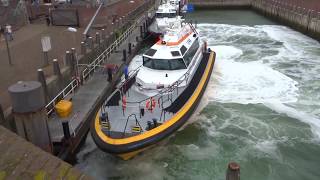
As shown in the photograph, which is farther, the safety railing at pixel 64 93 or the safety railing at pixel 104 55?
the safety railing at pixel 104 55

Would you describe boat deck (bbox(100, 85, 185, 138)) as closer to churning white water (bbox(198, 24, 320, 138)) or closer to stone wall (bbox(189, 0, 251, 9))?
Answer: churning white water (bbox(198, 24, 320, 138))

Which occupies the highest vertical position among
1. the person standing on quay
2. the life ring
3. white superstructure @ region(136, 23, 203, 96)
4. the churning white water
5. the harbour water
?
the person standing on quay

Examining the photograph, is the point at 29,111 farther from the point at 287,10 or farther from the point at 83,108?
the point at 287,10

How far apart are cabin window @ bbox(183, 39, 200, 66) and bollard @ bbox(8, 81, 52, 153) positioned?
6989 millimetres

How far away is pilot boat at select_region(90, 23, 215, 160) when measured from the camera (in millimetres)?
10516

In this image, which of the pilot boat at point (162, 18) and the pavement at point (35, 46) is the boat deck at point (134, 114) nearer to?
the pavement at point (35, 46)

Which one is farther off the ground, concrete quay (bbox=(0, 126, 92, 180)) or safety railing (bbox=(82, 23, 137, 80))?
Answer: safety railing (bbox=(82, 23, 137, 80))

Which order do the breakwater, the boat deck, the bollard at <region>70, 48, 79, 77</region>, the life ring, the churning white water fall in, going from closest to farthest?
the boat deck
the life ring
the bollard at <region>70, 48, 79, 77</region>
the churning white water
the breakwater

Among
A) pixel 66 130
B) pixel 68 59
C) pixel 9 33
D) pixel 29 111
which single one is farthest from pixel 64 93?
pixel 9 33

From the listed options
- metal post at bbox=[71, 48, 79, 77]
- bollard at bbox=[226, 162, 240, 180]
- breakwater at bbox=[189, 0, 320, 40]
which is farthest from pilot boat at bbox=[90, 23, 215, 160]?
breakwater at bbox=[189, 0, 320, 40]

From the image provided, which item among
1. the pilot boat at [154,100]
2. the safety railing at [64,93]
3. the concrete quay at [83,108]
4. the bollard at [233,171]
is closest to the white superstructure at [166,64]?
the pilot boat at [154,100]

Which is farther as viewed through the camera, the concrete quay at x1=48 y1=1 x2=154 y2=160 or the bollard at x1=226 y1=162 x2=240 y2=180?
the concrete quay at x1=48 y1=1 x2=154 y2=160

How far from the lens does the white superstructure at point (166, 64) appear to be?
13341 millimetres

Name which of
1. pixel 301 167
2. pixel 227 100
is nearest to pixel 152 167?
pixel 301 167
